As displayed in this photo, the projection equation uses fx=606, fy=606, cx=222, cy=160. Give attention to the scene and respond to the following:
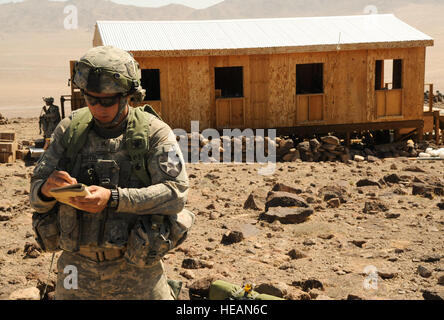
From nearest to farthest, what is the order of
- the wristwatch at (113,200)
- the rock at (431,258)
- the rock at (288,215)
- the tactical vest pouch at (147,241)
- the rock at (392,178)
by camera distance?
1. the wristwatch at (113,200)
2. the tactical vest pouch at (147,241)
3. the rock at (431,258)
4. the rock at (288,215)
5. the rock at (392,178)

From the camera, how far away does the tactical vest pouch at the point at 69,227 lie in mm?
3525

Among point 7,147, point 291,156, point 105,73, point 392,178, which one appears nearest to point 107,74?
point 105,73

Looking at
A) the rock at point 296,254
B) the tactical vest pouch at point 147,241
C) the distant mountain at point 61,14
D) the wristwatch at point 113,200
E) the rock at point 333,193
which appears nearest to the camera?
the wristwatch at point 113,200

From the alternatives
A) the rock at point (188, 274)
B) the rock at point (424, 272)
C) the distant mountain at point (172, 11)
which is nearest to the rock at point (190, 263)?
the rock at point (188, 274)

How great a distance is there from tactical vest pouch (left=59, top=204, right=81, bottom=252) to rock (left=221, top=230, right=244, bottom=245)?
468 centimetres

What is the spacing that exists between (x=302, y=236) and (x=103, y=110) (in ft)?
17.6

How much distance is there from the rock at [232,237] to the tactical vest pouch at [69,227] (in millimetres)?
4684

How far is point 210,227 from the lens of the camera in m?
8.90

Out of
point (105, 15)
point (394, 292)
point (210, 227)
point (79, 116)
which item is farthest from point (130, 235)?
point (105, 15)

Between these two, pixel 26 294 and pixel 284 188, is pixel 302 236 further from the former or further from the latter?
pixel 26 294

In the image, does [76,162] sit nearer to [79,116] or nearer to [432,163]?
[79,116]

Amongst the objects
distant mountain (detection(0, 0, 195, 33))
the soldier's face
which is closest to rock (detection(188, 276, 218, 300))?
the soldier's face

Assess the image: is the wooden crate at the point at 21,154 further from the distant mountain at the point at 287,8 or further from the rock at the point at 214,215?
the distant mountain at the point at 287,8

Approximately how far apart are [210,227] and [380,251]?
252cm
